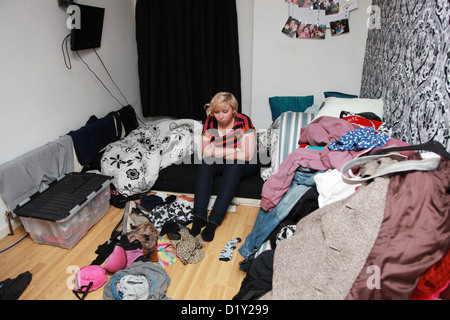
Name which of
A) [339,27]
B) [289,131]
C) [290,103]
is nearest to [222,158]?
[289,131]

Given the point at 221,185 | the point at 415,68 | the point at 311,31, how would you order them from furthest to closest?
the point at 311,31
the point at 221,185
the point at 415,68

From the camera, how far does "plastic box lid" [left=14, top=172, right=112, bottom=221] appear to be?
6.15 ft

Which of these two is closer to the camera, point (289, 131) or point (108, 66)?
point (289, 131)

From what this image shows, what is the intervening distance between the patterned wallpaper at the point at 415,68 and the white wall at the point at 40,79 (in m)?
2.42

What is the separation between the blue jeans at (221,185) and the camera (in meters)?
2.11

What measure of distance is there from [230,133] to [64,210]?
48.1 inches

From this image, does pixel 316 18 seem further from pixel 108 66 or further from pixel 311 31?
pixel 108 66

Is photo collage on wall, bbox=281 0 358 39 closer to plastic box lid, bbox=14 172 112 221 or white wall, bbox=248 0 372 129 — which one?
white wall, bbox=248 0 372 129

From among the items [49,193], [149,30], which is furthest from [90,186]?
[149,30]

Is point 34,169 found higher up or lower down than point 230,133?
lower down

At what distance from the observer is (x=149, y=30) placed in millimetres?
3305

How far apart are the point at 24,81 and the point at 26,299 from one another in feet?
4.56

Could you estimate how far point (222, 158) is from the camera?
2277 mm

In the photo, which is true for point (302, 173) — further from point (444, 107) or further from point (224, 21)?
point (224, 21)
